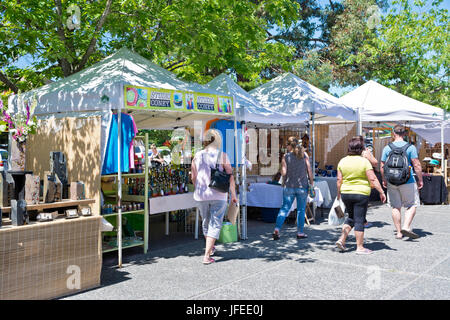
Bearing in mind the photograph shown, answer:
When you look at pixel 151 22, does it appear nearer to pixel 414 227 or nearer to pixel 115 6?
pixel 115 6

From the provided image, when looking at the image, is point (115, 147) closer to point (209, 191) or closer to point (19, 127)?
point (19, 127)

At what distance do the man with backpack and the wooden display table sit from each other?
4662 mm

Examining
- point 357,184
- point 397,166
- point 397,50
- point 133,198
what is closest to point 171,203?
point 133,198

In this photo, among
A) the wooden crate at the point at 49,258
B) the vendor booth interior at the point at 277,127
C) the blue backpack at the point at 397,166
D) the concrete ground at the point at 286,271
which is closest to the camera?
the wooden crate at the point at 49,258

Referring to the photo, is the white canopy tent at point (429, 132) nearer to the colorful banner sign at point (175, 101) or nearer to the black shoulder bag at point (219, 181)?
the colorful banner sign at point (175, 101)

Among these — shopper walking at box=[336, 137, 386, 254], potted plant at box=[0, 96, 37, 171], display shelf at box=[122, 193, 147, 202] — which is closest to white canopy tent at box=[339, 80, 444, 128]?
shopper walking at box=[336, 137, 386, 254]

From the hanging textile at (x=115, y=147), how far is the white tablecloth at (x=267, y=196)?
12.7ft

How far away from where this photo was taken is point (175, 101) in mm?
5848

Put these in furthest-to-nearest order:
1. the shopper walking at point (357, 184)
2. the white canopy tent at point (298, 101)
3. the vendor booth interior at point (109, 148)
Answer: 1. the white canopy tent at point (298, 101)
2. the shopper walking at point (357, 184)
3. the vendor booth interior at point (109, 148)

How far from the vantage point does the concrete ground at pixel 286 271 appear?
4.26 metres

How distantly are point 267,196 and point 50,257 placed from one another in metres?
5.38

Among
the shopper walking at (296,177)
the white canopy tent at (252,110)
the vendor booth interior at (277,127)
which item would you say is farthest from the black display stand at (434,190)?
the shopper walking at (296,177)

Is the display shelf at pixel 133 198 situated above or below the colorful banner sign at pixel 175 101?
below

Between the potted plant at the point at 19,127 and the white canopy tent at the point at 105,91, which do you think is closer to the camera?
the potted plant at the point at 19,127
